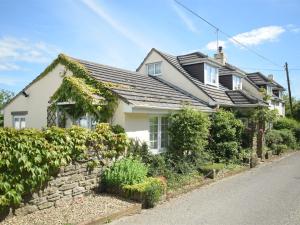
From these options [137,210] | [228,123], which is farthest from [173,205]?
[228,123]

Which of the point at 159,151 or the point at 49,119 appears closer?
the point at 159,151

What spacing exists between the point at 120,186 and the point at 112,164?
4.02ft

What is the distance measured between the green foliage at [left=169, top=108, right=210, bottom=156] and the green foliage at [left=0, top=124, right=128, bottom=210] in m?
5.21

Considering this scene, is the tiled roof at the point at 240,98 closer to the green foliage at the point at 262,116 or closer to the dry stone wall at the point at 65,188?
Result: the green foliage at the point at 262,116

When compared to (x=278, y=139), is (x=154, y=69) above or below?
above

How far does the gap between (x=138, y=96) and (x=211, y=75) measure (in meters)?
10.7

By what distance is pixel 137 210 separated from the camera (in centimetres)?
870

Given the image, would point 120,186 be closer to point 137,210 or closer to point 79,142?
point 137,210


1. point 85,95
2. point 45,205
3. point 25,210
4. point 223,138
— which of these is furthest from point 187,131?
point 25,210

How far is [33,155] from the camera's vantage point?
7.71 metres

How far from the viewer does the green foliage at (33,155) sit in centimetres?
719

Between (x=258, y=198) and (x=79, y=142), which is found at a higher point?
(x=79, y=142)

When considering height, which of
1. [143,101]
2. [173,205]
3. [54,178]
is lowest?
[173,205]

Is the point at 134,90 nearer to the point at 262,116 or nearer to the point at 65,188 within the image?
the point at 65,188
